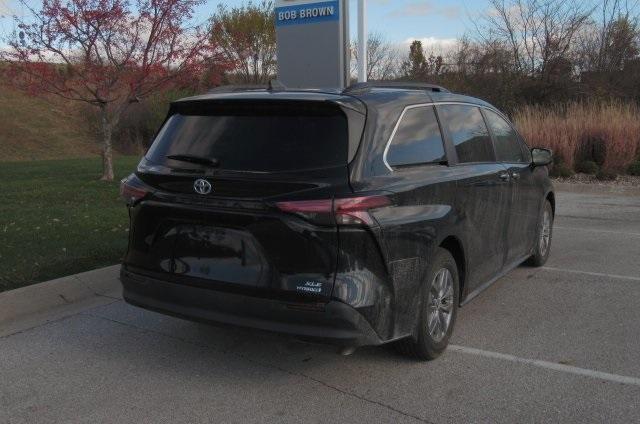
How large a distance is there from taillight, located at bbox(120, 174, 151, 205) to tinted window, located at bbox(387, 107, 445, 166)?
1565 mm

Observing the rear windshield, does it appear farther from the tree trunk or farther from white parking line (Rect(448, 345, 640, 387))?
the tree trunk

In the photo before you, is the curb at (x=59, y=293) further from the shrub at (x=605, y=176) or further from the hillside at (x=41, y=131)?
the hillside at (x=41, y=131)

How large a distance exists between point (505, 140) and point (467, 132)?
0.98 m

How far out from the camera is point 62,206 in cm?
952

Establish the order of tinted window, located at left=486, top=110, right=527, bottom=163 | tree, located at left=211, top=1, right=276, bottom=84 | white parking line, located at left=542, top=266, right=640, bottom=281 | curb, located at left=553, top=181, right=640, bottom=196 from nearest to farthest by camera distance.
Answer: tinted window, located at left=486, top=110, right=527, bottom=163 < white parking line, located at left=542, top=266, right=640, bottom=281 < curb, located at left=553, top=181, right=640, bottom=196 < tree, located at left=211, top=1, right=276, bottom=84

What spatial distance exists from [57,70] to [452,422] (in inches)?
458

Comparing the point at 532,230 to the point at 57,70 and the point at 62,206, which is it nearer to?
the point at 62,206

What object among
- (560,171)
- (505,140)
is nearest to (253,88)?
(505,140)

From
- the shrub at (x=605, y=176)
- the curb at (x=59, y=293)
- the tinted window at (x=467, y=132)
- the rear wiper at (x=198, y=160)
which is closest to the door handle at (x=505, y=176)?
the tinted window at (x=467, y=132)

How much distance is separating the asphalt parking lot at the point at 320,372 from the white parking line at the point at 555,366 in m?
0.01

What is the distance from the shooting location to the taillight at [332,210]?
3316mm

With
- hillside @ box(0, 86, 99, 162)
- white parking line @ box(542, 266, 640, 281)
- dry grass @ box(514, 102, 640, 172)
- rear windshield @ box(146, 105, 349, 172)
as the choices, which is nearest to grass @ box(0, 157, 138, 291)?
rear windshield @ box(146, 105, 349, 172)

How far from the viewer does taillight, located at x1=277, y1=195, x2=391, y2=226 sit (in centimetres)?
332

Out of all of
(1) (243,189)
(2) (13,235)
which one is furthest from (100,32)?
(1) (243,189)
